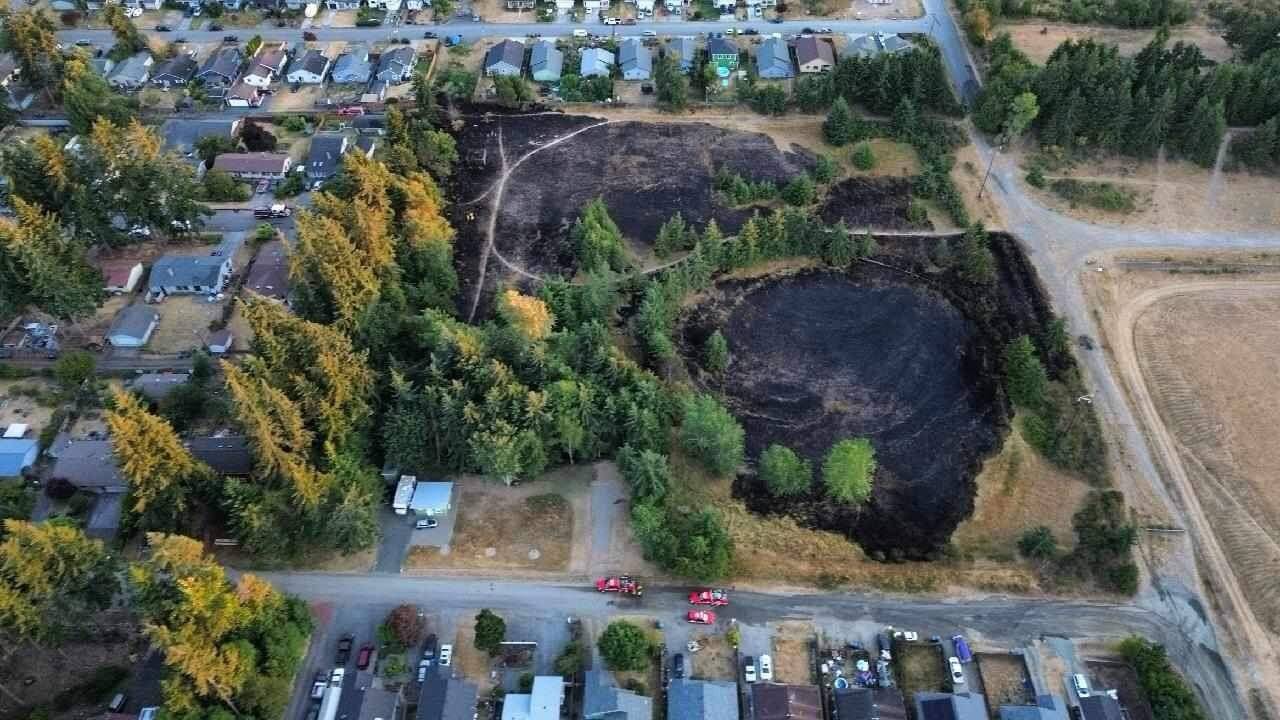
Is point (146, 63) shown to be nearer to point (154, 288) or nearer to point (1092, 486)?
point (154, 288)

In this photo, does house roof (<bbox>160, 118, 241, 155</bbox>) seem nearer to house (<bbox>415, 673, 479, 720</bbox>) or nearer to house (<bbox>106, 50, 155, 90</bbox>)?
house (<bbox>106, 50, 155, 90</bbox>)

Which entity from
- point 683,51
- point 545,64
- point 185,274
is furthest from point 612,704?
point 683,51

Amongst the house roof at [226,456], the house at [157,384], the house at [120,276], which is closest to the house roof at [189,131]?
the house at [120,276]

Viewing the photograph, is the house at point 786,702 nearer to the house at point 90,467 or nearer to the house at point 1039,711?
the house at point 1039,711

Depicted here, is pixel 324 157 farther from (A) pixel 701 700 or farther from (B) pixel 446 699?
(A) pixel 701 700

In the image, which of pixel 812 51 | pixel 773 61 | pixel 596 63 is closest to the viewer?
pixel 773 61

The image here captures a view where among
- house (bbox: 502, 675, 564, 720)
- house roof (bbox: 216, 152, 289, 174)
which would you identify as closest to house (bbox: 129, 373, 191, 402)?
house roof (bbox: 216, 152, 289, 174)
